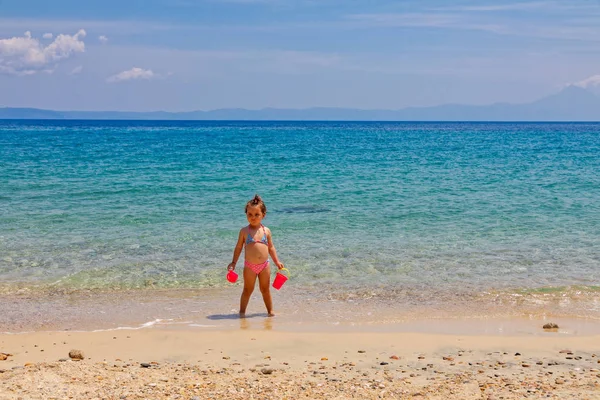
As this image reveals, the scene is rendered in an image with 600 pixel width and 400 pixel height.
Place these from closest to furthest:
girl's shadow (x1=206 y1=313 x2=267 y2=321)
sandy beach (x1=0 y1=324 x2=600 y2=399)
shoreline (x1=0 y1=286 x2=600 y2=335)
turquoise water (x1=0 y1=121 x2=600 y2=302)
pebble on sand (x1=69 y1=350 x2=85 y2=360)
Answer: sandy beach (x1=0 y1=324 x2=600 y2=399)
pebble on sand (x1=69 y1=350 x2=85 y2=360)
shoreline (x1=0 y1=286 x2=600 y2=335)
girl's shadow (x1=206 y1=313 x2=267 y2=321)
turquoise water (x1=0 y1=121 x2=600 y2=302)

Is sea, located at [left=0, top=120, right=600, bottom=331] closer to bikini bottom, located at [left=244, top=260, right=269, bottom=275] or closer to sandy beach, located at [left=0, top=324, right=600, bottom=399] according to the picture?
bikini bottom, located at [left=244, top=260, right=269, bottom=275]

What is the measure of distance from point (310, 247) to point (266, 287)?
4.53m

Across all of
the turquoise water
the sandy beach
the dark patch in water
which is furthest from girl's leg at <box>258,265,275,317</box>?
the dark patch in water

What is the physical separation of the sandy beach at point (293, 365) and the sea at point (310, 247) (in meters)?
0.89

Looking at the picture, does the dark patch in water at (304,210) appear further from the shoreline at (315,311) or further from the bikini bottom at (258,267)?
the bikini bottom at (258,267)

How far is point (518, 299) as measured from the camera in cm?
984

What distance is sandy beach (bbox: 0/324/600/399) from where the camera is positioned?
5.77m

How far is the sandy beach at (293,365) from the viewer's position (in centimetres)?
577

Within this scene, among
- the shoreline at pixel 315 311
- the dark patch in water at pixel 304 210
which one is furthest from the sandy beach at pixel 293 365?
the dark patch in water at pixel 304 210

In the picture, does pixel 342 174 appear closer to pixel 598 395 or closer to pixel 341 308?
pixel 341 308

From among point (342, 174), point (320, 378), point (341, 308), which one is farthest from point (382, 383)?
point (342, 174)

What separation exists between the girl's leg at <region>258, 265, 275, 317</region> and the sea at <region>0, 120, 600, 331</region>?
0.29m

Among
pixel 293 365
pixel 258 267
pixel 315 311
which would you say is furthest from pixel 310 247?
pixel 293 365

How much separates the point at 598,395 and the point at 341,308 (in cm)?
417
